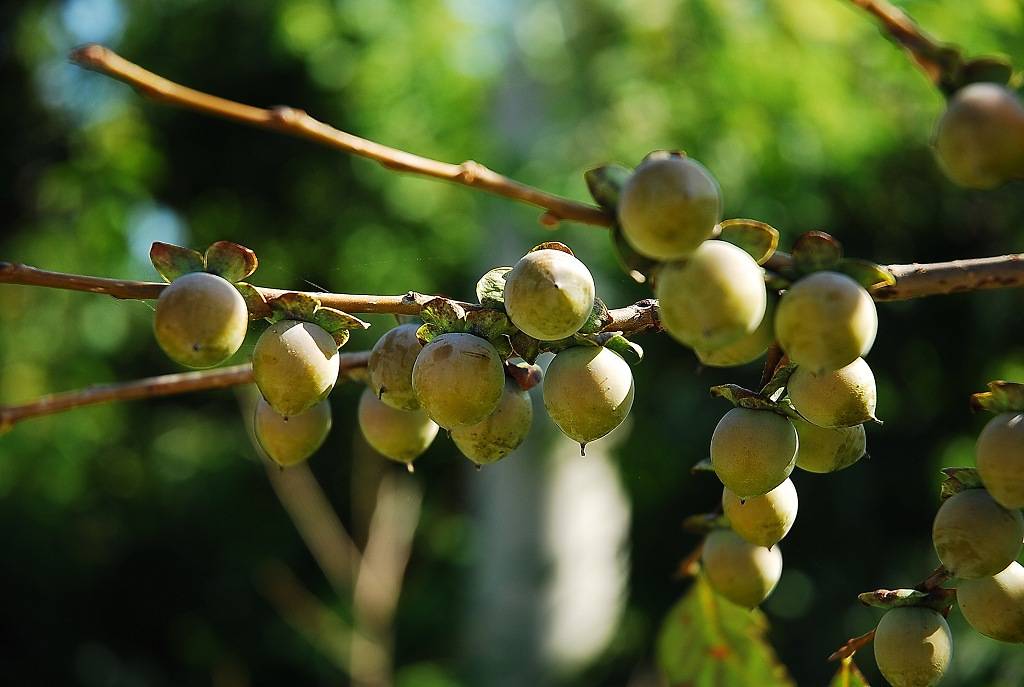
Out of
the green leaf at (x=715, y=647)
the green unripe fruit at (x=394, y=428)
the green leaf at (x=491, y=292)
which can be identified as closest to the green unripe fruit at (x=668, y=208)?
the green leaf at (x=491, y=292)

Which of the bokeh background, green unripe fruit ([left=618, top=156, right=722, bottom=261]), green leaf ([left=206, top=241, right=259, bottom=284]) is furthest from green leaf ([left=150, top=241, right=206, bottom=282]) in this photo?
the bokeh background

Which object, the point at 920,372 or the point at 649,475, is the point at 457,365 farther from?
the point at 649,475

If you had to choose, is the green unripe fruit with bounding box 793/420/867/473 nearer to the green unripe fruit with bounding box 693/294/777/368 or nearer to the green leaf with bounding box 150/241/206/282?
the green unripe fruit with bounding box 693/294/777/368

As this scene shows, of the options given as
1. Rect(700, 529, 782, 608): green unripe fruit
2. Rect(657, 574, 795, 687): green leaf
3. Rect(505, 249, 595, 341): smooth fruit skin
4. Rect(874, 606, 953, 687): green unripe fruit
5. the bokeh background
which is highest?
Rect(505, 249, 595, 341): smooth fruit skin

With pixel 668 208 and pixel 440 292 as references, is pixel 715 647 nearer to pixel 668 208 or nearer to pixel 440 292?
pixel 668 208

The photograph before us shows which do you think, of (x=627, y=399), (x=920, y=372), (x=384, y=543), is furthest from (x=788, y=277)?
(x=384, y=543)

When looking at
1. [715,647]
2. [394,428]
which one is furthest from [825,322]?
[715,647]
